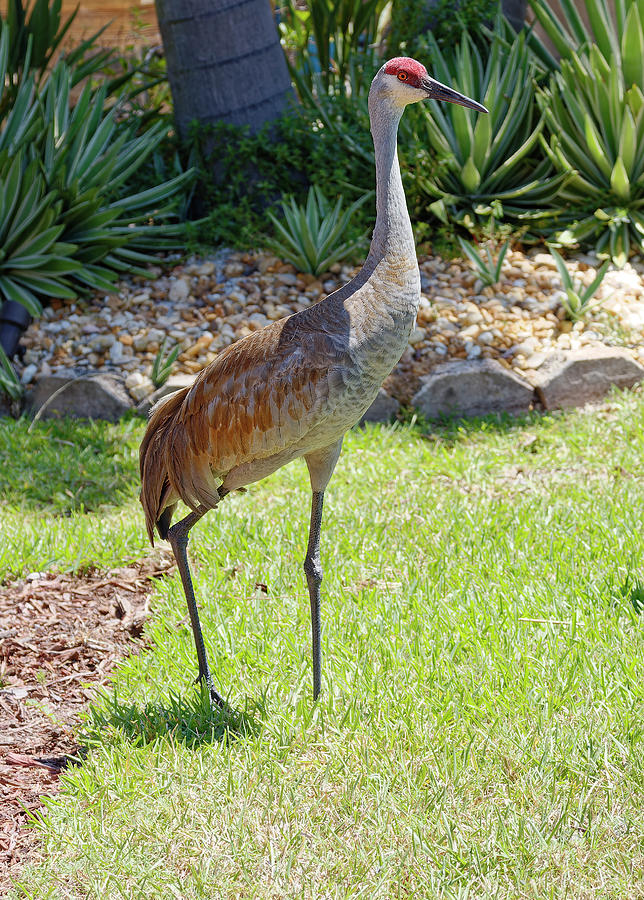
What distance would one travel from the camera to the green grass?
252 centimetres

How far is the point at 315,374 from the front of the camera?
2754mm

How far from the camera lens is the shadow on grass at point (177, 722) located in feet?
10.1

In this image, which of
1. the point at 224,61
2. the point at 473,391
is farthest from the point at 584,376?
the point at 224,61

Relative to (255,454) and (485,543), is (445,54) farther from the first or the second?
(255,454)

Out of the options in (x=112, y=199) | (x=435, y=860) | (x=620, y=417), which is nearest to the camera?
(x=435, y=860)

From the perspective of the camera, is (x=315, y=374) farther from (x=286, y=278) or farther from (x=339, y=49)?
(x=339, y=49)

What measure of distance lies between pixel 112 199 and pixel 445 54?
298cm

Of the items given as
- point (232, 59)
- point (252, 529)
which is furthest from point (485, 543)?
point (232, 59)

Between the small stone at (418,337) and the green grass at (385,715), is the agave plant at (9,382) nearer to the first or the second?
the green grass at (385,715)

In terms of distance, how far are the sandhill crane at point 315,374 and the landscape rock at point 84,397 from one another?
115 inches

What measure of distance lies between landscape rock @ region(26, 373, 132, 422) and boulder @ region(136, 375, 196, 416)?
102 millimetres

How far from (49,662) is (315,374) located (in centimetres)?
178

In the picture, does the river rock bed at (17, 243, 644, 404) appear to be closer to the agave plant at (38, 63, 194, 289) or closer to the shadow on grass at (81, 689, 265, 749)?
the agave plant at (38, 63, 194, 289)

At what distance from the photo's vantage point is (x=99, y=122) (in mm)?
7270
